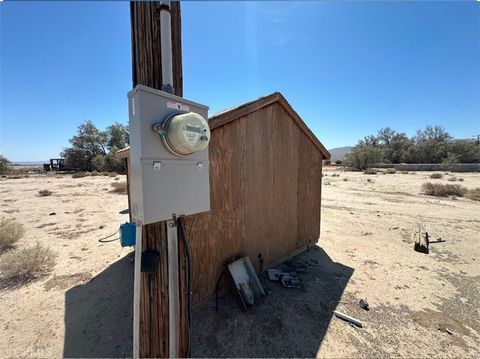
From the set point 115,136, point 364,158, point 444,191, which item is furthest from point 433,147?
point 115,136

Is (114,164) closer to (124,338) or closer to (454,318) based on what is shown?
(124,338)

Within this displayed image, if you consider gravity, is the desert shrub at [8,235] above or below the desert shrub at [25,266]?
above

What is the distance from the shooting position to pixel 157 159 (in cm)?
129

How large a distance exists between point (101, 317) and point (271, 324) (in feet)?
6.65

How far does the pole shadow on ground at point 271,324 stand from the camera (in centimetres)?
213

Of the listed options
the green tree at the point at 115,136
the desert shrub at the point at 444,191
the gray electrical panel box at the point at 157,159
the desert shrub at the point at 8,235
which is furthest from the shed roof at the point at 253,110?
the green tree at the point at 115,136

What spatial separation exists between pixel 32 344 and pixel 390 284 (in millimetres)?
4525

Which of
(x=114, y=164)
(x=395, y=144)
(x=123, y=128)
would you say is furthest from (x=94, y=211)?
(x=395, y=144)

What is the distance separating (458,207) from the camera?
25.8 feet

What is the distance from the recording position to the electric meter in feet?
4.12

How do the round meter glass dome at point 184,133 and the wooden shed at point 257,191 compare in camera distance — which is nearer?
the round meter glass dome at point 184,133

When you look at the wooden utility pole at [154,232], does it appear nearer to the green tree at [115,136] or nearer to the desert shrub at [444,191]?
the desert shrub at [444,191]

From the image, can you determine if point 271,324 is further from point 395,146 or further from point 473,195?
point 395,146

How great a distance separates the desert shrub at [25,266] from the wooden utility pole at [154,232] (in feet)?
10.6
